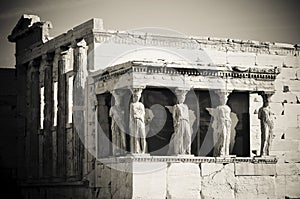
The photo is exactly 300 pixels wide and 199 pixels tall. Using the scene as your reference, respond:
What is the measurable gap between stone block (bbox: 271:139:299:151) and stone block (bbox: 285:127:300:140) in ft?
0.33

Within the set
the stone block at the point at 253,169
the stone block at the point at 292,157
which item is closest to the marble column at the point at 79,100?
the stone block at the point at 253,169

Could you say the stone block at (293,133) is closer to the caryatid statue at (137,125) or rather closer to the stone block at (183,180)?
the stone block at (183,180)

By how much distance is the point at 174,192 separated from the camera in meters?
14.9

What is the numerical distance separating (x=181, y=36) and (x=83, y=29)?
6.94 ft

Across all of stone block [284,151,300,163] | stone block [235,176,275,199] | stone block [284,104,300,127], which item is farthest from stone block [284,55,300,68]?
stone block [235,176,275,199]

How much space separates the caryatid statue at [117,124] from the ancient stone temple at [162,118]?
2cm

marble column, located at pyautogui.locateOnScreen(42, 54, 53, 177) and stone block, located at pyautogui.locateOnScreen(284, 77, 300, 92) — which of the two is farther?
stone block, located at pyautogui.locateOnScreen(284, 77, 300, 92)

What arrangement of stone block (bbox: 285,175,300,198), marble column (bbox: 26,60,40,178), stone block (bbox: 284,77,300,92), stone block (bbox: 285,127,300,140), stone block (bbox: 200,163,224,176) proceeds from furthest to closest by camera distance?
marble column (bbox: 26,60,40,178), stone block (bbox: 284,77,300,92), stone block (bbox: 285,127,300,140), stone block (bbox: 285,175,300,198), stone block (bbox: 200,163,224,176)

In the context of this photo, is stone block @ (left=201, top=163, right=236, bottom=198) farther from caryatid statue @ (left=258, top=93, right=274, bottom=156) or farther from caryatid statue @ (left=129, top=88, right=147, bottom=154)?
caryatid statue @ (left=129, top=88, right=147, bottom=154)

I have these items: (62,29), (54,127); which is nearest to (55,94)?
(54,127)

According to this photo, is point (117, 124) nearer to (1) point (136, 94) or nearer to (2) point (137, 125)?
(2) point (137, 125)

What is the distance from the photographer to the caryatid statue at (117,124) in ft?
50.9

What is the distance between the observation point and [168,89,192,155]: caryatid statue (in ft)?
50.1

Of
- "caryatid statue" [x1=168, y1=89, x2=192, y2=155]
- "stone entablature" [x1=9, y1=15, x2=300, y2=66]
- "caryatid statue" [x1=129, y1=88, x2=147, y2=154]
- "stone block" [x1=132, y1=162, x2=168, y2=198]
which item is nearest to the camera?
"stone block" [x1=132, y1=162, x2=168, y2=198]
